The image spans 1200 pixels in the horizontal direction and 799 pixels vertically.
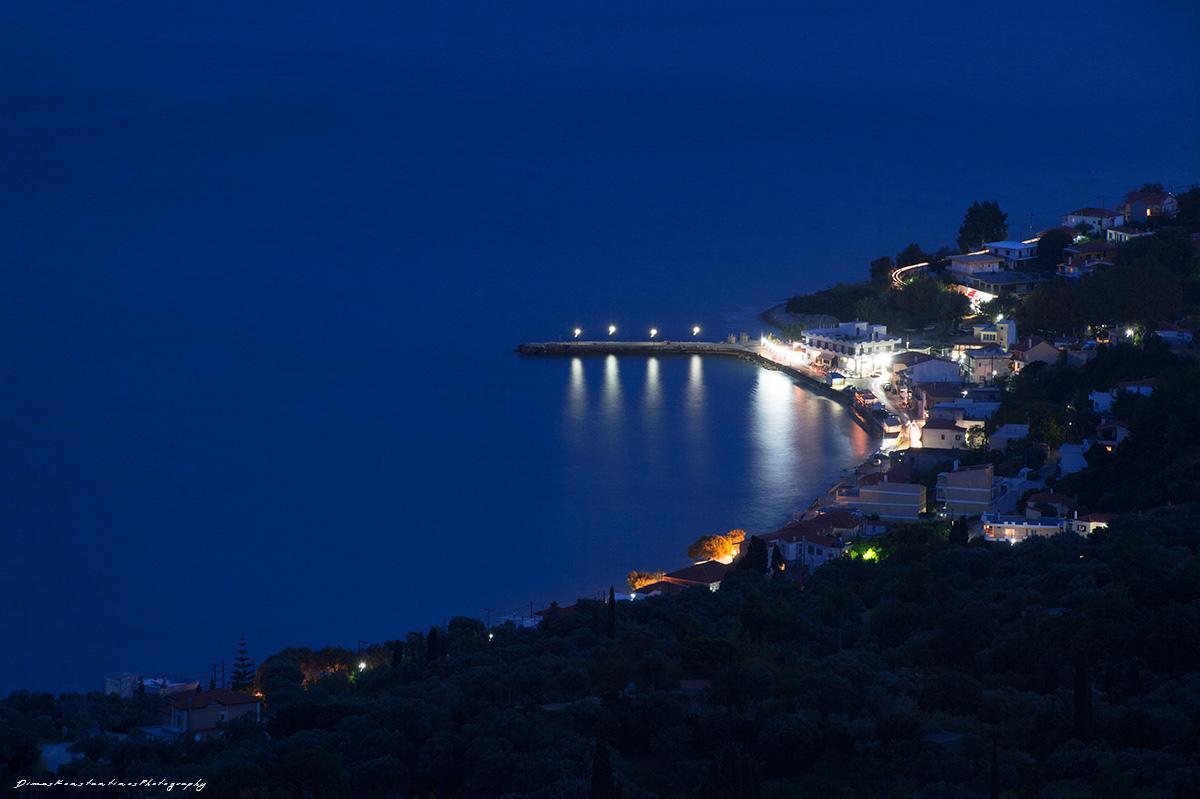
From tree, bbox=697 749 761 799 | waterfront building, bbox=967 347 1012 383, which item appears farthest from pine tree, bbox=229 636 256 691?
waterfront building, bbox=967 347 1012 383

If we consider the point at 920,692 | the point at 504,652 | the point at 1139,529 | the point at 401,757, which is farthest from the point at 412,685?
the point at 1139,529

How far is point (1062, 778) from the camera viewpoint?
7.57 m

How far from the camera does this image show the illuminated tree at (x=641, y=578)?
1292 centimetres

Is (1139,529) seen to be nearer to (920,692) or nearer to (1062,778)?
(920,692)

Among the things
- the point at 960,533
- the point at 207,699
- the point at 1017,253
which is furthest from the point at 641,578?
the point at 1017,253

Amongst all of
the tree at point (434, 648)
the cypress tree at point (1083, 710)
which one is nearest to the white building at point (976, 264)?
the tree at point (434, 648)

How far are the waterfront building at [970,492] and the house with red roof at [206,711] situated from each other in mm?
5471

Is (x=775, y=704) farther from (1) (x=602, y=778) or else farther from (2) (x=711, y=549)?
(2) (x=711, y=549)

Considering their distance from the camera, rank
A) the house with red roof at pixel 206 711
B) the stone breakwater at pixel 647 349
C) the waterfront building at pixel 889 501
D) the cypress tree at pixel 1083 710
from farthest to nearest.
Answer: the stone breakwater at pixel 647 349 < the waterfront building at pixel 889 501 < the house with red roof at pixel 206 711 < the cypress tree at pixel 1083 710

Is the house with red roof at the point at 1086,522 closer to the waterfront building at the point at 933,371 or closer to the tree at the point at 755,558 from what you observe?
the tree at the point at 755,558

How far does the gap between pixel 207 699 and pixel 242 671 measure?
1377 millimetres

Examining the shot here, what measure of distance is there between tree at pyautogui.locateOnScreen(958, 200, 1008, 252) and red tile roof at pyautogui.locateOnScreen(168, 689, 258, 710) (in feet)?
42.2

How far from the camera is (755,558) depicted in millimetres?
12695

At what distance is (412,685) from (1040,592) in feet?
9.96
